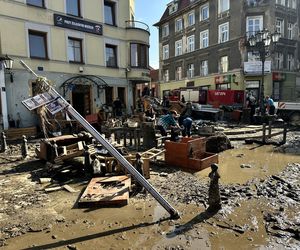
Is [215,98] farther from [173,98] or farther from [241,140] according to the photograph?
[241,140]

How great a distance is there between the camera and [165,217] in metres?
4.73

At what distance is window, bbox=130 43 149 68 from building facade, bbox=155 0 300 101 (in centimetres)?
1154

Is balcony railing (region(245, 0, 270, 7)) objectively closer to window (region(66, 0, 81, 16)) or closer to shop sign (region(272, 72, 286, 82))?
shop sign (region(272, 72, 286, 82))

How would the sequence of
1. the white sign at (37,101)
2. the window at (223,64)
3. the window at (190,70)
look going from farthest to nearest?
the window at (190,70) → the window at (223,64) → the white sign at (37,101)

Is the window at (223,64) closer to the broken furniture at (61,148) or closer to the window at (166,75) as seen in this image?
the window at (166,75)

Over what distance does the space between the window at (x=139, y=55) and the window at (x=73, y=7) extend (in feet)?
15.4

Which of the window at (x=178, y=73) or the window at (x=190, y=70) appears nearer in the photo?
the window at (x=190, y=70)

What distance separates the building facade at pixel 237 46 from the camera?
2733 cm

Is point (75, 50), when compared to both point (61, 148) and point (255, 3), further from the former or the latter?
point (255, 3)

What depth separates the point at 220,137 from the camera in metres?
10.4

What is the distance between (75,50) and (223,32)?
61.6 ft

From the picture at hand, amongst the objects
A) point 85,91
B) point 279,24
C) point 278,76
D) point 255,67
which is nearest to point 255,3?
point 279,24

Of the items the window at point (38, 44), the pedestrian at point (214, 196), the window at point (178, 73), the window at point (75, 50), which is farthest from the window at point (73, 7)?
the window at point (178, 73)

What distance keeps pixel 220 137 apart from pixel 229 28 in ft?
75.0
